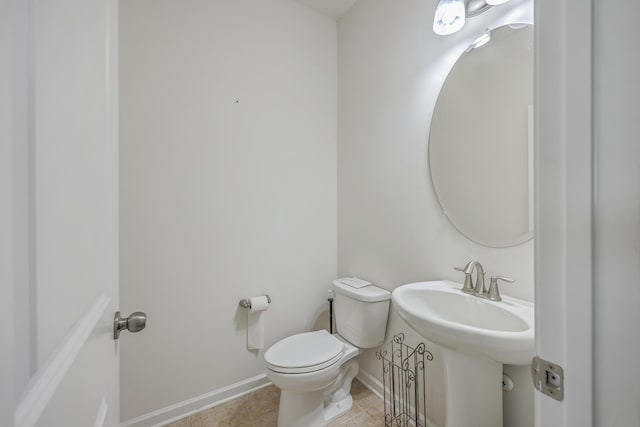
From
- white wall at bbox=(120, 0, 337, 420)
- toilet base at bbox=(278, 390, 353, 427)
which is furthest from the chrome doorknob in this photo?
toilet base at bbox=(278, 390, 353, 427)

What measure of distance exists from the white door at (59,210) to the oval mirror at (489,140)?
52.0 inches

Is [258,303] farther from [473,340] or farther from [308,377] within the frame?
[473,340]

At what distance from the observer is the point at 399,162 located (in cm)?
160

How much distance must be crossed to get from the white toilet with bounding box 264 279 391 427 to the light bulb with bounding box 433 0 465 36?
1.42 metres

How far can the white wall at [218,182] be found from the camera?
145 cm

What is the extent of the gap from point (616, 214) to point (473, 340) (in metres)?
0.60

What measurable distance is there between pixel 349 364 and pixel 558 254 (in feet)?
5.11

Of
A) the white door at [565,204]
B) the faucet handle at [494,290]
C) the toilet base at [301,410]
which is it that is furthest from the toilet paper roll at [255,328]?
the white door at [565,204]

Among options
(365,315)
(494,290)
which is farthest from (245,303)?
(494,290)

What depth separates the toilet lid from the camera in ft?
4.30

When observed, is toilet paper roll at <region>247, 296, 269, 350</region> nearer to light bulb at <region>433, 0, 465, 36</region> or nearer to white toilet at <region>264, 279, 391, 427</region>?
white toilet at <region>264, 279, 391, 427</region>

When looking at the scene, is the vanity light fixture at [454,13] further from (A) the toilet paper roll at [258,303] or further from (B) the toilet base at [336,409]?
(B) the toilet base at [336,409]

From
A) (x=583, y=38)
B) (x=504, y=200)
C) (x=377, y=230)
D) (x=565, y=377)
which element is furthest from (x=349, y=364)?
(x=583, y=38)

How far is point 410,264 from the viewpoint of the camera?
1526 mm
